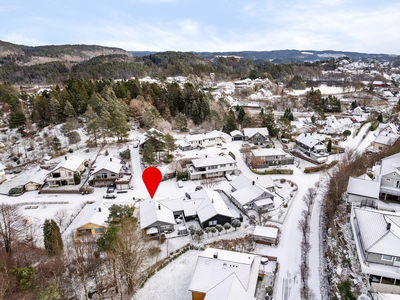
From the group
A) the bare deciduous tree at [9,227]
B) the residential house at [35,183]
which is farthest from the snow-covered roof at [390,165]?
the residential house at [35,183]

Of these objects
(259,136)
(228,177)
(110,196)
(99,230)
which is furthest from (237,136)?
(99,230)

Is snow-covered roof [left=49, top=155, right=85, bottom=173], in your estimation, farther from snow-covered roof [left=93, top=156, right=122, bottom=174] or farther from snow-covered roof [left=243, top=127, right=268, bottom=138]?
snow-covered roof [left=243, top=127, right=268, bottom=138]

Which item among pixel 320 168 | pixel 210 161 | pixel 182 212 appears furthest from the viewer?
pixel 320 168

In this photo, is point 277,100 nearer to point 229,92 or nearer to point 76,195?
point 229,92

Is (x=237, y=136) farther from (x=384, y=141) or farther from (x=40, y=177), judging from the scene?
(x=40, y=177)

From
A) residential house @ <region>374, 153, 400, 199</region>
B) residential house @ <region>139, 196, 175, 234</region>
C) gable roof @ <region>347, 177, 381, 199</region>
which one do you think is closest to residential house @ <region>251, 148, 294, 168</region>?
gable roof @ <region>347, 177, 381, 199</region>
